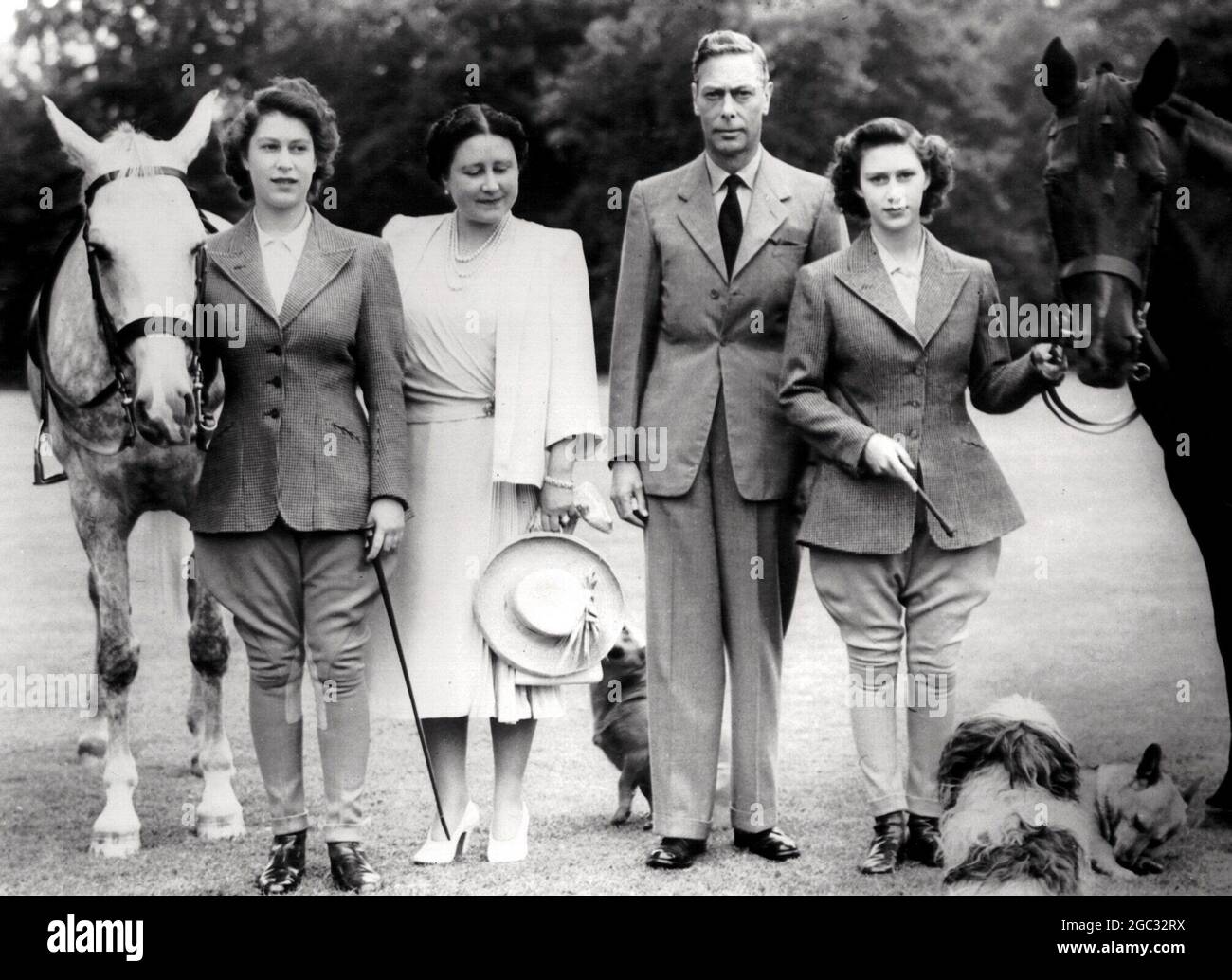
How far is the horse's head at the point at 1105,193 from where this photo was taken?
14.5 feet

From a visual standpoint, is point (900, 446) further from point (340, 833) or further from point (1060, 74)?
point (340, 833)

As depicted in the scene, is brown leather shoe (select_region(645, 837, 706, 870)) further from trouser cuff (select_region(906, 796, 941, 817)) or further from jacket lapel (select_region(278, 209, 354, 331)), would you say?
jacket lapel (select_region(278, 209, 354, 331))

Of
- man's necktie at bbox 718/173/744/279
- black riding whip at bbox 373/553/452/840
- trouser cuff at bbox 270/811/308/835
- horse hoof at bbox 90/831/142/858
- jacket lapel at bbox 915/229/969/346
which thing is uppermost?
man's necktie at bbox 718/173/744/279

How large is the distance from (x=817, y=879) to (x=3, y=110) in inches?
139

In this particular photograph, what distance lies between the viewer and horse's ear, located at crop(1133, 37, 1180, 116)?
4434mm

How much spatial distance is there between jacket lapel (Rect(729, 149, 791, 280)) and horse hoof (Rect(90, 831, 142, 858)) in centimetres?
240

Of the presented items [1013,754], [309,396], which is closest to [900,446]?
[1013,754]

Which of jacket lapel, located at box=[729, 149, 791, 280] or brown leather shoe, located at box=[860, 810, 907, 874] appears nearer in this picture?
brown leather shoe, located at box=[860, 810, 907, 874]

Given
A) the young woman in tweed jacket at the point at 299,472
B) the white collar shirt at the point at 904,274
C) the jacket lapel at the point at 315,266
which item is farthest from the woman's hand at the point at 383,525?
the white collar shirt at the point at 904,274

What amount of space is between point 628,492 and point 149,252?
1444 millimetres

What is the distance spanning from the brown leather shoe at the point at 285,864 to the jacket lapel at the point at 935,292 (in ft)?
6.96

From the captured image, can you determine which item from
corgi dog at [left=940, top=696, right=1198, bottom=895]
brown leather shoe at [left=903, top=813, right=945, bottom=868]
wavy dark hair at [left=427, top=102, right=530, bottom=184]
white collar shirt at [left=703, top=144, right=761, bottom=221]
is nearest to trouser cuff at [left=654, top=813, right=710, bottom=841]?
brown leather shoe at [left=903, top=813, right=945, bottom=868]

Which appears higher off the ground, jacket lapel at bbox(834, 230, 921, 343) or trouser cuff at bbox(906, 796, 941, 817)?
jacket lapel at bbox(834, 230, 921, 343)

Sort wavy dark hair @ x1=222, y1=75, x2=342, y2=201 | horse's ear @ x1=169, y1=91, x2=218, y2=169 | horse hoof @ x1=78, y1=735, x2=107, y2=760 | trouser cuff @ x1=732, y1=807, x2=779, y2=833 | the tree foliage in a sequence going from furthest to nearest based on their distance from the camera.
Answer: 1. horse hoof @ x1=78, y1=735, x2=107, y2=760
2. the tree foliage
3. horse's ear @ x1=169, y1=91, x2=218, y2=169
4. trouser cuff @ x1=732, y1=807, x2=779, y2=833
5. wavy dark hair @ x1=222, y1=75, x2=342, y2=201
